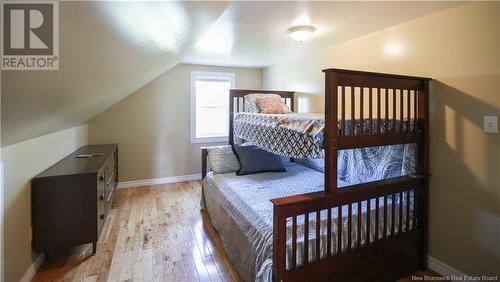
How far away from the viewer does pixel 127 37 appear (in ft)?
3.78

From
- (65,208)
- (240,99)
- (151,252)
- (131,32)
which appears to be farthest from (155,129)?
(131,32)

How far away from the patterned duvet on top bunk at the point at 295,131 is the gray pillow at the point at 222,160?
20.1 inches

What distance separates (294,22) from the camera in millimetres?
2172

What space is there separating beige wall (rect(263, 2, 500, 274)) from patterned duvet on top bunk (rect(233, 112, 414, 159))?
0.33m

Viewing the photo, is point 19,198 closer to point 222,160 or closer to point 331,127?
point 222,160

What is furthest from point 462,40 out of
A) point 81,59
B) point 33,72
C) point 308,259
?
point 33,72

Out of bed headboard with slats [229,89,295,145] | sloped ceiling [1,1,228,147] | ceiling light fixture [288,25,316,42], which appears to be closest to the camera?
sloped ceiling [1,1,228,147]

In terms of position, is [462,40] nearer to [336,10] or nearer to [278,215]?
[336,10]

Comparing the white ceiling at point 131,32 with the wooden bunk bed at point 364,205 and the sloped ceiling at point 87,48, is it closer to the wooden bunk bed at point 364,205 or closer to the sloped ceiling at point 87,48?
the sloped ceiling at point 87,48

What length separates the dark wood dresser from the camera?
196 cm

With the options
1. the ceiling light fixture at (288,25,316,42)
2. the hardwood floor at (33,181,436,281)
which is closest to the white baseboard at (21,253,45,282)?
the hardwood floor at (33,181,436,281)

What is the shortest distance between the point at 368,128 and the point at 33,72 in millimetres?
1796

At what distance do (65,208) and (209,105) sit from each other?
2.92 m

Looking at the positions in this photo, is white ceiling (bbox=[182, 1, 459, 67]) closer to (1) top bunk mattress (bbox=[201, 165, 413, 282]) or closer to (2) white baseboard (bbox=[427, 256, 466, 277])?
(1) top bunk mattress (bbox=[201, 165, 413, 282])
